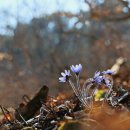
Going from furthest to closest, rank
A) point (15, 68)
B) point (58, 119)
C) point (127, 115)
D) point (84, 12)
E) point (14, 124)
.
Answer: point (15, 68) < point (84, 12) < point (14, 124) < point (58, 119) < point (127, 115)

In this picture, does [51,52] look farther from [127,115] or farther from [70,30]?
[127,115]

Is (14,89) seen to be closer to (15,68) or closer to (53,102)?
(15,68)

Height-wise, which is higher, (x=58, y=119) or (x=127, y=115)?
(x=58, y=119)

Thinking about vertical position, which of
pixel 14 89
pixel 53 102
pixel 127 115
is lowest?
pixel 127 115

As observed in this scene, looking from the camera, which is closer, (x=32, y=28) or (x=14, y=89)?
(x=14, y=89)

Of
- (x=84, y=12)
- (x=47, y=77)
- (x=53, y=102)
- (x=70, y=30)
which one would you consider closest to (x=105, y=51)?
(x=70, y=30)

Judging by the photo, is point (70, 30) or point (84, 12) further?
point (70, 30)

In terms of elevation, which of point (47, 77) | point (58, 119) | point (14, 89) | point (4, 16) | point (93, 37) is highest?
point (4, 16)

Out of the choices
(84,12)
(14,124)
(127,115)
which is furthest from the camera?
(84,12)

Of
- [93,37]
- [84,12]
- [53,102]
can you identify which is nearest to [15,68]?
[93,37]
